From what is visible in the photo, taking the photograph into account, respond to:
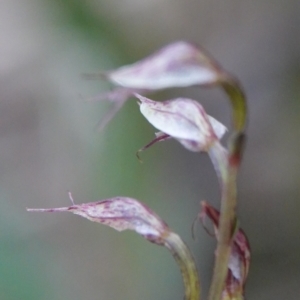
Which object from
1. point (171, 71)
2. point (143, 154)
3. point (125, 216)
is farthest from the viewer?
point (143, 154)

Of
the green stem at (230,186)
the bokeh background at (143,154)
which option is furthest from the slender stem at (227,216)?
the bokeh background at (143,154)

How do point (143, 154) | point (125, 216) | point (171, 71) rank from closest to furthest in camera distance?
point (171, 71) → point (125, 216) → point (143, 154)

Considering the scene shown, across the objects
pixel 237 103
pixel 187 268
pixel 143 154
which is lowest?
pixel 143 154

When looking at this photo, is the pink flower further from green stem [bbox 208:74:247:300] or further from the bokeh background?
the bokeh background

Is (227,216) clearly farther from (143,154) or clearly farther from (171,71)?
(143,154)

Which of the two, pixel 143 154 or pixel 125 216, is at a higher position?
pixel 125 216

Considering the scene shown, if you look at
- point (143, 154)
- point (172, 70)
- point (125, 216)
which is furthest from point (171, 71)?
point (143, 154)

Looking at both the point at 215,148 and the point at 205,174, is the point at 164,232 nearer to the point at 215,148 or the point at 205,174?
the point at 215,148

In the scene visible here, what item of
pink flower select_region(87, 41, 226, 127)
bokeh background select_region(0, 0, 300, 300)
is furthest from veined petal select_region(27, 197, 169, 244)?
bokeh background select_region(0, 0, 300, 300)
